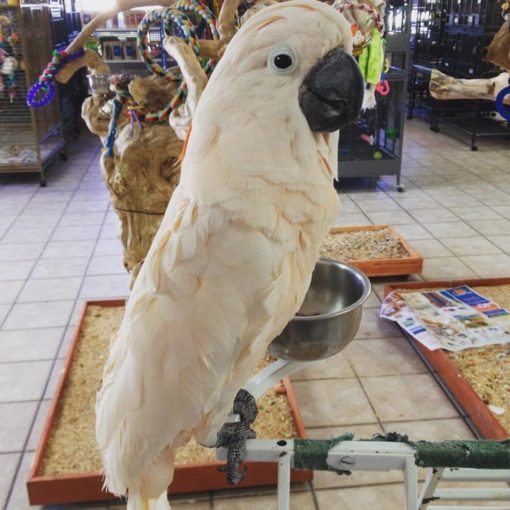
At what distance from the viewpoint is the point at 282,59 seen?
2.49 ft

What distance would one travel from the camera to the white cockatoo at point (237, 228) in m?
0.78

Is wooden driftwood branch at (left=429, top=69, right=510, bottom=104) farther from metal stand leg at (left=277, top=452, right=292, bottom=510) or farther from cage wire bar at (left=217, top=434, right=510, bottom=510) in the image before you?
metal stand leg at (left=277, top=452, right=292, bottom=510)

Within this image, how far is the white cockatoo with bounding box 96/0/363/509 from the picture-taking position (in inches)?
30.6

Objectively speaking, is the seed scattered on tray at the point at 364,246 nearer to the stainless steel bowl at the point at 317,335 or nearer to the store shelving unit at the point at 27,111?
the stainless steel bowl at the point at 317,335

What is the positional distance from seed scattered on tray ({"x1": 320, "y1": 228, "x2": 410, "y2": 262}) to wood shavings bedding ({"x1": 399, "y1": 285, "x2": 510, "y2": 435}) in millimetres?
783

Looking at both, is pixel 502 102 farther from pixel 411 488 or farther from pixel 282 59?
pixel 411 488

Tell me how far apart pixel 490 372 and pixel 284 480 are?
127cm

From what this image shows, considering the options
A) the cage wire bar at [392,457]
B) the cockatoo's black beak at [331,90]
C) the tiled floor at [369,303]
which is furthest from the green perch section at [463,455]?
the tiled floor at [369,303]

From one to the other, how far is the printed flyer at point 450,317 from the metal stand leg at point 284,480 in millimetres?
1243

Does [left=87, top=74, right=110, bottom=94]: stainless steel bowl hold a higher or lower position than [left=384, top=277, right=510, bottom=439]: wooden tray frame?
higher

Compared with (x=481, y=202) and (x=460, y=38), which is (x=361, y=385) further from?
(x=460, y=38)

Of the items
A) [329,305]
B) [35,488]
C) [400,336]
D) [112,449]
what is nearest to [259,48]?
[112,449]

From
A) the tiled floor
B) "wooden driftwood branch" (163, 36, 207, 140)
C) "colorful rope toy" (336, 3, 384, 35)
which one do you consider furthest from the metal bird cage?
"wooden driftwood branch" (163, 36, 207, 140)

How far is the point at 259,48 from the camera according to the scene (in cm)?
77
